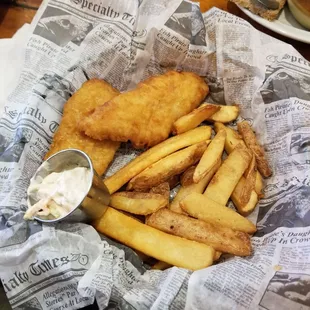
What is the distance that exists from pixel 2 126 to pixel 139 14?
0.70 metres

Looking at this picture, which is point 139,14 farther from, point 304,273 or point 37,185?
point 304,273

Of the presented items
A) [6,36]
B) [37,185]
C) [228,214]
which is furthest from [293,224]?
[6,36]

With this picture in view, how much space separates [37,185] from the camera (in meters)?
1.47

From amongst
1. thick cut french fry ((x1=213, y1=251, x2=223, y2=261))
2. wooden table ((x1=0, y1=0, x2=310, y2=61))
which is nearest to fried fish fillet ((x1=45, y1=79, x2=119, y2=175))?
thick cut french fry ((x1=213, y1=251, x2=223, y2=261))

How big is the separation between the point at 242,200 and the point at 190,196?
0.64ft

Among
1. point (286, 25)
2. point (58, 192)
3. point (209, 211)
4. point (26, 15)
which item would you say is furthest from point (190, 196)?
point (26, 15)

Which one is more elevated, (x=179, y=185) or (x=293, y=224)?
(x=293, y=224)

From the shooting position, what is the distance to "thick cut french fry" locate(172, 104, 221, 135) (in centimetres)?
170

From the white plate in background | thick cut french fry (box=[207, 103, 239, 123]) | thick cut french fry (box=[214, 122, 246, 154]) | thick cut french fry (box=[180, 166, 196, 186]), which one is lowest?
thick cut french fry (box=[180, 166, 196, 186])

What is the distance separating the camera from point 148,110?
1690mm

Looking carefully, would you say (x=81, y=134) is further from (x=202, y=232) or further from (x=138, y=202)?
(x=202, y=232)

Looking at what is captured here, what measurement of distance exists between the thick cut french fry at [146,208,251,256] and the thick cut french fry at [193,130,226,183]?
0.50 ft

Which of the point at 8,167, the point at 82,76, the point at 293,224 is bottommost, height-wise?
the point at 8,167

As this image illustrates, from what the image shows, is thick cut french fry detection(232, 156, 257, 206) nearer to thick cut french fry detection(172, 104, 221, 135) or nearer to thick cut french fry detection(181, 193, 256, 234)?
thick cut french fry detection(181, 193, 256, 234)
